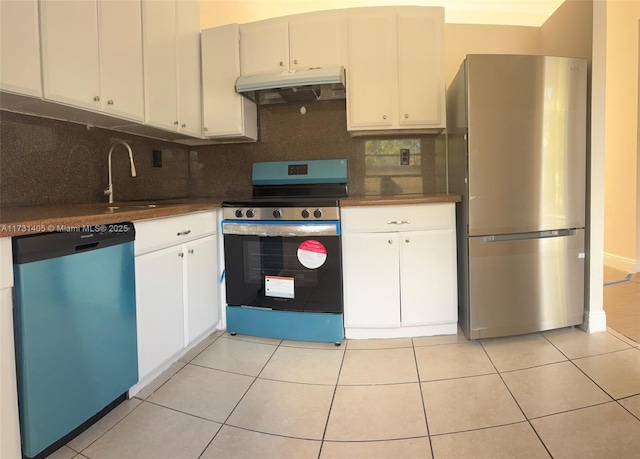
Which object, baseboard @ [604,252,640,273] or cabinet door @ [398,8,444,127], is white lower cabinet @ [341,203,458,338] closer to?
cabinet door @ [398,8,444,127]

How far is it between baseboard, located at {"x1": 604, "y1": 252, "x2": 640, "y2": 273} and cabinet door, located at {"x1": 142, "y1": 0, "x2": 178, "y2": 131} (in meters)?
4.38

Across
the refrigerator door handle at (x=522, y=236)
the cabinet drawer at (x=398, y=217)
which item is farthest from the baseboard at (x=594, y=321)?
the cabinet drawer at (x=398, y=217)

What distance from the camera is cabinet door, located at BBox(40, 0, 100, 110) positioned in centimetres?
145

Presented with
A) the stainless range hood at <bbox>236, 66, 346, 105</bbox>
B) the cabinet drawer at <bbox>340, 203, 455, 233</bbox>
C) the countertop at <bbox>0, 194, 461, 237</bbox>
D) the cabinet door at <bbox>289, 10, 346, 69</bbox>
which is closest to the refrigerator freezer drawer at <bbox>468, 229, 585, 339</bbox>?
the cabinet drawer at <bbox>340, 203, 455, 233</bbox>

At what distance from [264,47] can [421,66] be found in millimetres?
1120

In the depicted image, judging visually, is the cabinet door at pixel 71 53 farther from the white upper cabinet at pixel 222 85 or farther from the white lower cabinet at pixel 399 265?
the white lower cabinet at pixel 399 265

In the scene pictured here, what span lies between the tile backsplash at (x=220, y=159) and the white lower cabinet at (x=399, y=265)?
0.63 meters

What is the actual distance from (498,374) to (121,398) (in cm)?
181

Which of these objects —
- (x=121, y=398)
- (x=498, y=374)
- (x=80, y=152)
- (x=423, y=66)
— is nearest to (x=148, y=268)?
(x=121, y=398)

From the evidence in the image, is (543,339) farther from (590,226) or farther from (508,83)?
(508,83)

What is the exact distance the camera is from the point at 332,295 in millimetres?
2078

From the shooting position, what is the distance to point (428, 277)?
6.91ft

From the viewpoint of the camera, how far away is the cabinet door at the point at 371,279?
2.09 meters

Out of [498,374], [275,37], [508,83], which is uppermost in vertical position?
[275,37]
